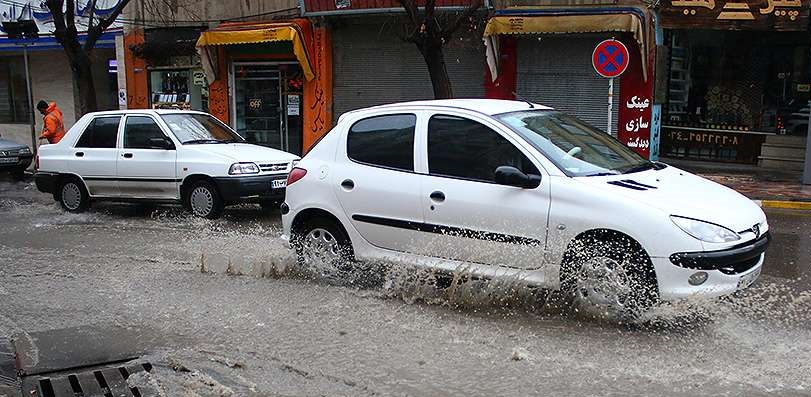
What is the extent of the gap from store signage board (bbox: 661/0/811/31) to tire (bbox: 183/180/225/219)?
9.52m

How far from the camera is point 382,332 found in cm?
556

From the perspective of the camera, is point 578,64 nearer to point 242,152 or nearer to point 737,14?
point 737,14

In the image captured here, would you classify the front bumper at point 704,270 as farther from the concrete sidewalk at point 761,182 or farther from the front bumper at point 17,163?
the front bumper at point 17,163

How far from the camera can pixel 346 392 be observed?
453cm

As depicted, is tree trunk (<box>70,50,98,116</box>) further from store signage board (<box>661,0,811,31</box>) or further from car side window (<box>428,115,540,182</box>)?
car side window (<box>428,115,540,182</box>)

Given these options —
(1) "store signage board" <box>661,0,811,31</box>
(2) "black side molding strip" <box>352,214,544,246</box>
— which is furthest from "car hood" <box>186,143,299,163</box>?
(1) "store signage board" <box>661,0,811,31</box>

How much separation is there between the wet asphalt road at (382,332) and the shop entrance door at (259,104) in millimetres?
10930

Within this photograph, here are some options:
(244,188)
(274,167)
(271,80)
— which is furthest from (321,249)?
(271,80)

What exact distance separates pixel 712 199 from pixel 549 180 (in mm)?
1169

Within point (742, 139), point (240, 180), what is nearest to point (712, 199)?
point (240, 180)

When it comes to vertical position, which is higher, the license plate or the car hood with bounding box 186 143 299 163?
the car hood with bounding box 186 143 299 163

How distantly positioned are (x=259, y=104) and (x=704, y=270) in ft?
50.8

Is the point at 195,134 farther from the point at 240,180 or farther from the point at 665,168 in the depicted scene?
the point at 665,168

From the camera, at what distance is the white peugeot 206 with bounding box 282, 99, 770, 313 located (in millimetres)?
5180
